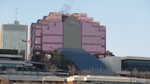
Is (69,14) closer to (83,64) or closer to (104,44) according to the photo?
(104,44)

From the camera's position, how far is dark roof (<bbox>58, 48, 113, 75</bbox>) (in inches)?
3536

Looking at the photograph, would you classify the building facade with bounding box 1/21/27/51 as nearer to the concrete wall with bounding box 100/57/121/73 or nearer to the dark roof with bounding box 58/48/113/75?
the dark roof with bounding box 58/48/113/75

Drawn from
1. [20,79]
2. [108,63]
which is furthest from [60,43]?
[20,79]

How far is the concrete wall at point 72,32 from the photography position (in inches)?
5022

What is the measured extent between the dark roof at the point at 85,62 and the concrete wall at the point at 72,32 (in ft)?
75.0

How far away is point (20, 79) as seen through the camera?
69812 mm

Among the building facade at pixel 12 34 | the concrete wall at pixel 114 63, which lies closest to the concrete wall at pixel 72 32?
the concrete wall at pixel 114 63

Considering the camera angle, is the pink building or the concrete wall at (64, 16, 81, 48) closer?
the pink building

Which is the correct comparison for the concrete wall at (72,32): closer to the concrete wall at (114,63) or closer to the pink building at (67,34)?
the pink building at (67,34)

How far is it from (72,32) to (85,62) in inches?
1326

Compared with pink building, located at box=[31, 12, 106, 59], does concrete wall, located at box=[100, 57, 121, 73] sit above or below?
below

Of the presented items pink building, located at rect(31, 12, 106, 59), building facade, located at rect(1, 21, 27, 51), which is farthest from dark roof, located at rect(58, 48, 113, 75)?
building facade, located at rect(1, 21, 27, 51)

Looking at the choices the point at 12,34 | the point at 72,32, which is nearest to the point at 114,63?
the point at 72,32

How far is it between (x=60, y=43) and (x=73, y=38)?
3.53 meters
